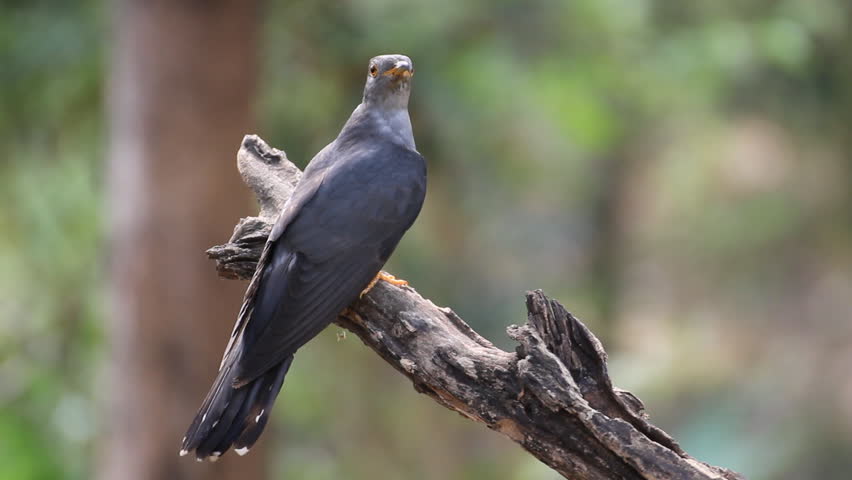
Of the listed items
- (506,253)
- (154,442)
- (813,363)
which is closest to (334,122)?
(154,442)

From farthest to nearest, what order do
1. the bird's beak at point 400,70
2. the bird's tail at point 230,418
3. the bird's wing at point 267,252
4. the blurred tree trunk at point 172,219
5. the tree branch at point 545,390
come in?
the blurred tree trunk at point 172,219, the bird's beak at point 400,70, the bird's wing at point 267,252, the bird's tail at point 230,418, the tree branch at point 545,390

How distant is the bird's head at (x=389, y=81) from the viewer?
3592 mm

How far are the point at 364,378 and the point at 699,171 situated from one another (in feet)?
16.7

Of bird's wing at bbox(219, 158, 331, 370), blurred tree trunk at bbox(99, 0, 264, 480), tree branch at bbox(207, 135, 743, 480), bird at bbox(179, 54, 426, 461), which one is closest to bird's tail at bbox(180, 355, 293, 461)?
bird at bbox(179, 54, 426, 461)

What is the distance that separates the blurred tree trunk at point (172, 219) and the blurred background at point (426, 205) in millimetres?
13

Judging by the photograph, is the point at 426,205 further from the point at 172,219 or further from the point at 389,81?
the point at 389,81

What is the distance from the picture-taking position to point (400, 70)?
3588 millimetres

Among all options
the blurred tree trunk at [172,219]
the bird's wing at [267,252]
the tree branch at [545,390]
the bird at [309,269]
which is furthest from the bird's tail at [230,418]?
the blurred tree trunk at [172,219]

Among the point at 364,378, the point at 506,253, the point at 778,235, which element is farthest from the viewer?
the point at 506,253

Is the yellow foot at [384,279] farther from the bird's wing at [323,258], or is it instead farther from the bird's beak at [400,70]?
the bird's beak at [400,70]

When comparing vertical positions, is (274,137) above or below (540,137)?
below

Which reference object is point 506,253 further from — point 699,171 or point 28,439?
point 28,439

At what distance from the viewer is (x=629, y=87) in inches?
302

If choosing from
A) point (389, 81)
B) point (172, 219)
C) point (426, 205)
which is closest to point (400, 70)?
point (389, 81)
